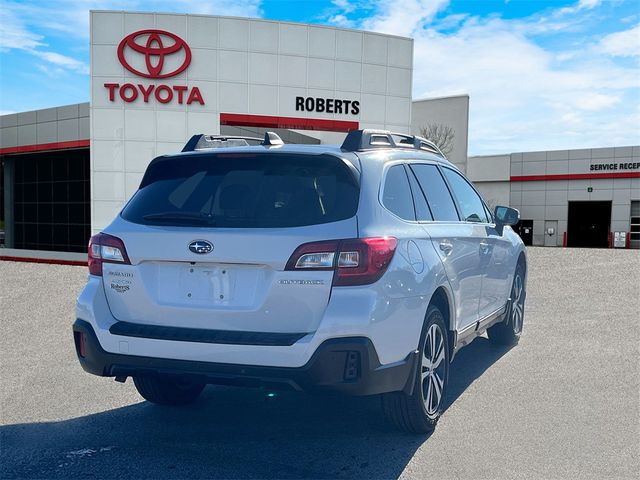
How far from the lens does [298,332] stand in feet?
11.0

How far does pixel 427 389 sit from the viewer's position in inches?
162

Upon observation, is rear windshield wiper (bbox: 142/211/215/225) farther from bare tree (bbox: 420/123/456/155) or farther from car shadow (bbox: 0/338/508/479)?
bare tree (bbox: 420/123/456/155)

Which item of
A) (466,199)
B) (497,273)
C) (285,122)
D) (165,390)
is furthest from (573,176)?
(165,390)

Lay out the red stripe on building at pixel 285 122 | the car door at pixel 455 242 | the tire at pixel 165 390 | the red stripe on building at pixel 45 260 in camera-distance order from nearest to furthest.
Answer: the car door at pixel 455 242
the tire at pixel 165 390
the red stripe on building at pixel 45 260
the red stripe on building at pixel 285 122

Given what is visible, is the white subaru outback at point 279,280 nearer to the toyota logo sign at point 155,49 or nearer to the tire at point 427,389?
the tire at point 427,389

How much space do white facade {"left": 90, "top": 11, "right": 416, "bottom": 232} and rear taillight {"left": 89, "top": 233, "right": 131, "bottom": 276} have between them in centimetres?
1559

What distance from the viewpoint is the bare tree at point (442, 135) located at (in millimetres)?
38031

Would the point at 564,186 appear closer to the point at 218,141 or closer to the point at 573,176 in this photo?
the point at 573,176

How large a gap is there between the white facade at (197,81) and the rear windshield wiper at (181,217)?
1579 centimetres

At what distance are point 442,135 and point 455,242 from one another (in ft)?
114

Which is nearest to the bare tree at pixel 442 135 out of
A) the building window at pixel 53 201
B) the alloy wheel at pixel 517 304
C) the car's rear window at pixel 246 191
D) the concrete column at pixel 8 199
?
the building window at pixel 53 201

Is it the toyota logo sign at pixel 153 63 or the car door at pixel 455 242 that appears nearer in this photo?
the car door at pixel 455 242

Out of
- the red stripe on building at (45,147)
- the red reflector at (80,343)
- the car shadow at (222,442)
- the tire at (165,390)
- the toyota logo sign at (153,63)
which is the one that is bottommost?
the car shadow at (222,442)

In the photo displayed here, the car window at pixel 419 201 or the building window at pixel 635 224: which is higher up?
the car window at pixel 419 201
